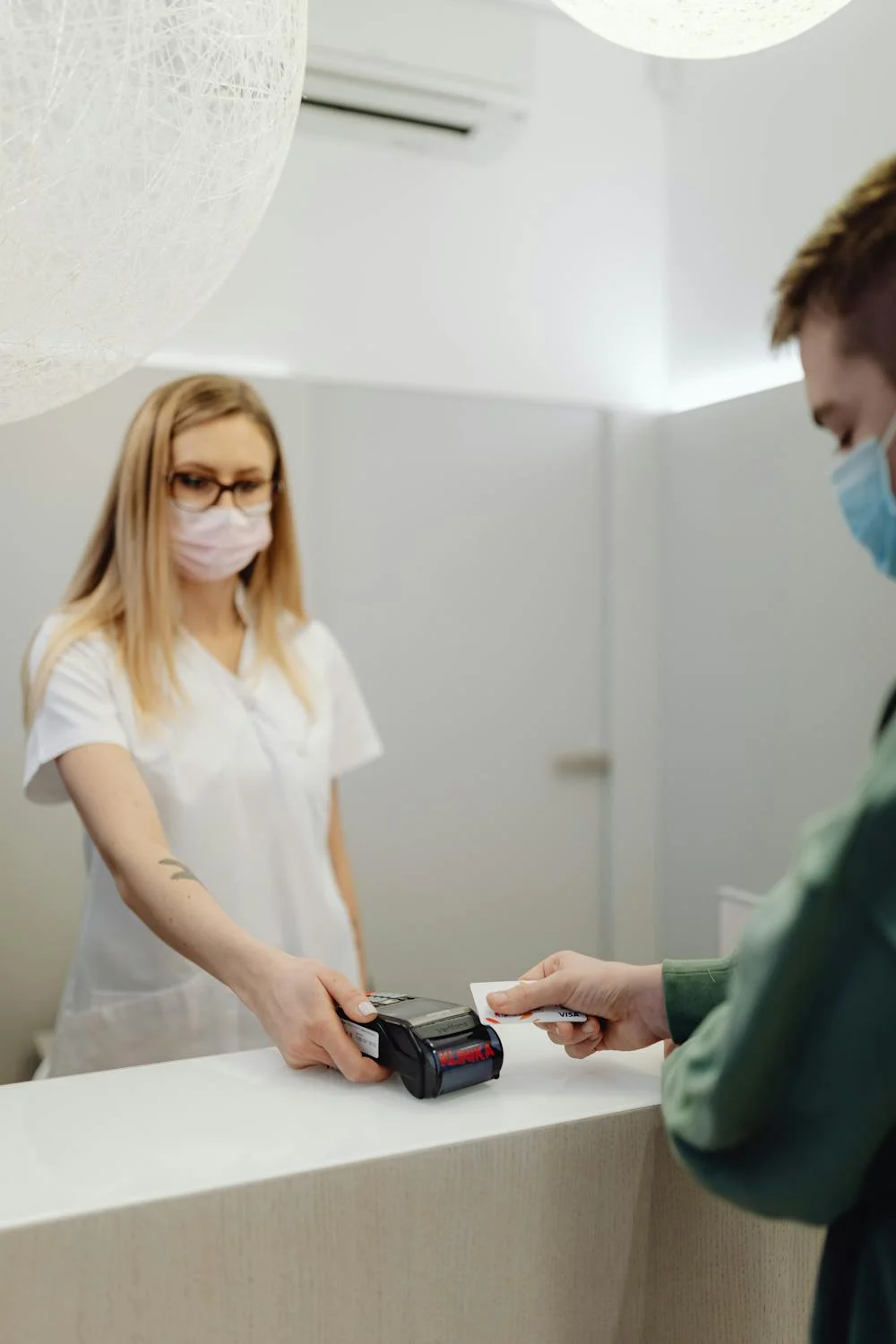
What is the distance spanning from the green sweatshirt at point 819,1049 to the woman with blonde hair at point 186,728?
1060 mm

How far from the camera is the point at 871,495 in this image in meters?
0.73

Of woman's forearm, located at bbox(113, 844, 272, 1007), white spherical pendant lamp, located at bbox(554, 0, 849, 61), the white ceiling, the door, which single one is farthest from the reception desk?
the white ceiling

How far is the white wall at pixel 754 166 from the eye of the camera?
2.54 m

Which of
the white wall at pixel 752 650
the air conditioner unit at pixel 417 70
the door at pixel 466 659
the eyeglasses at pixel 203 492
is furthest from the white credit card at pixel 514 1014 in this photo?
the air conditioner unit at pixel 417 70

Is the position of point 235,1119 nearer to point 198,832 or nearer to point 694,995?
point 694,995

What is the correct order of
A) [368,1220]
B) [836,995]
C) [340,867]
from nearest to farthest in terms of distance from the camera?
1. [836,995]
2. [368,1220]
3. [340,867]

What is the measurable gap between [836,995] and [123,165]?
0.76 metres

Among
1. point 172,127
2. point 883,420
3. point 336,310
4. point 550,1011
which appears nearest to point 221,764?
point 550,1011

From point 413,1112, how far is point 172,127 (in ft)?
2.61

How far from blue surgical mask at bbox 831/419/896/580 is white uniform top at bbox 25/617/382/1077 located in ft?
3.75

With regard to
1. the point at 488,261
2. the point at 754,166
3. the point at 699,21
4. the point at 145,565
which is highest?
the point at 754,166

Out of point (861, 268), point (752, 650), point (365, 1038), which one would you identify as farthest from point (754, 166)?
point (365, 1038)

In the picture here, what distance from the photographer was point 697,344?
124 inches

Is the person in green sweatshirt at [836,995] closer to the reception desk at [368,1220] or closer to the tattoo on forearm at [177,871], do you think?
the reception desk at [368,1220]
